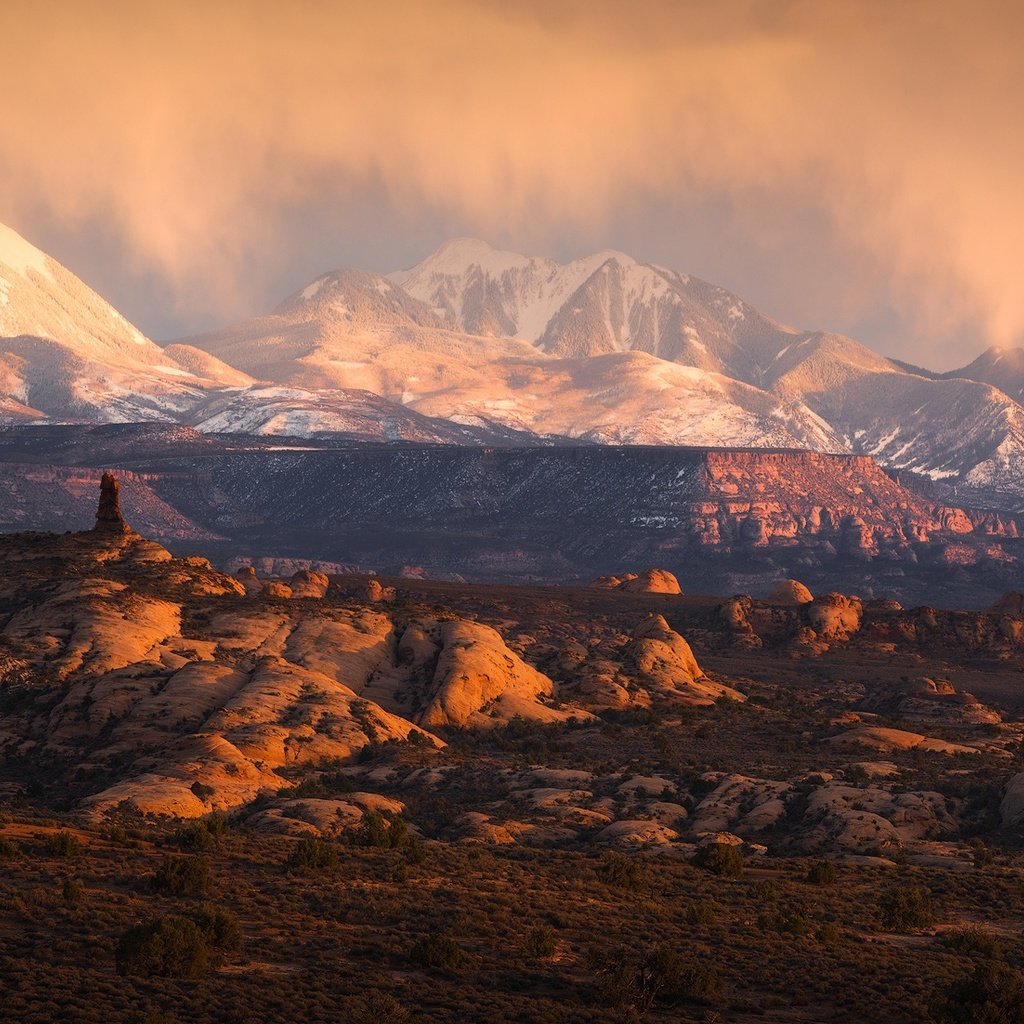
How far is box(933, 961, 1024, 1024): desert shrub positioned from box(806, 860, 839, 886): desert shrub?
26.6 meters

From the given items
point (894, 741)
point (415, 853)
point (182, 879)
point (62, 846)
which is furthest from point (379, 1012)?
point (894, 741)

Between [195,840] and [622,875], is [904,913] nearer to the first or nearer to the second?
[622,875]

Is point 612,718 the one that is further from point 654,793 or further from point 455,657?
point 654,793

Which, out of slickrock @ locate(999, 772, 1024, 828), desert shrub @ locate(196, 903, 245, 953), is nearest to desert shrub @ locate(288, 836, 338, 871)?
desert shrub @ locate(196, 903, 245, 953)

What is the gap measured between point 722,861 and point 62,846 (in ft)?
97.9

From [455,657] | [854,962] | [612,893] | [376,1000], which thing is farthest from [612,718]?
[376,1000]

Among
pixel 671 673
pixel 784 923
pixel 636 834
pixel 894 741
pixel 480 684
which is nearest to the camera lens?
pixel 784 923

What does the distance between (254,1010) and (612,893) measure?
84.0 feet

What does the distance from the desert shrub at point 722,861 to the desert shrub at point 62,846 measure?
2906 centimetres

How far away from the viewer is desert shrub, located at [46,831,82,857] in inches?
2874

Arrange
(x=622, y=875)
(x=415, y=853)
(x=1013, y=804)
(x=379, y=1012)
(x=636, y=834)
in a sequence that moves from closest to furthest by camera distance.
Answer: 1. (x=379, y=1012)
2. (x=622, y=875)
3. (x=415, y=853)
4. (x=636, y=834)
5. (x=1013, y=804)

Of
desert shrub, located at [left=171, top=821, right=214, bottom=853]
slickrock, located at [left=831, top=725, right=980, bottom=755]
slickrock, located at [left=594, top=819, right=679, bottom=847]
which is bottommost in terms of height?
slickrock, located at [left=594, top=819, right=679, bottom=847]

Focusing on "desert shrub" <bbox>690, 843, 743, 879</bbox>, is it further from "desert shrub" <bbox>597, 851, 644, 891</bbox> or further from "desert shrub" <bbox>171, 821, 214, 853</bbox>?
"desert shrub" <bbox>171, 821, 214, 853</bbox>

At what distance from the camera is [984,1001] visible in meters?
53.7
